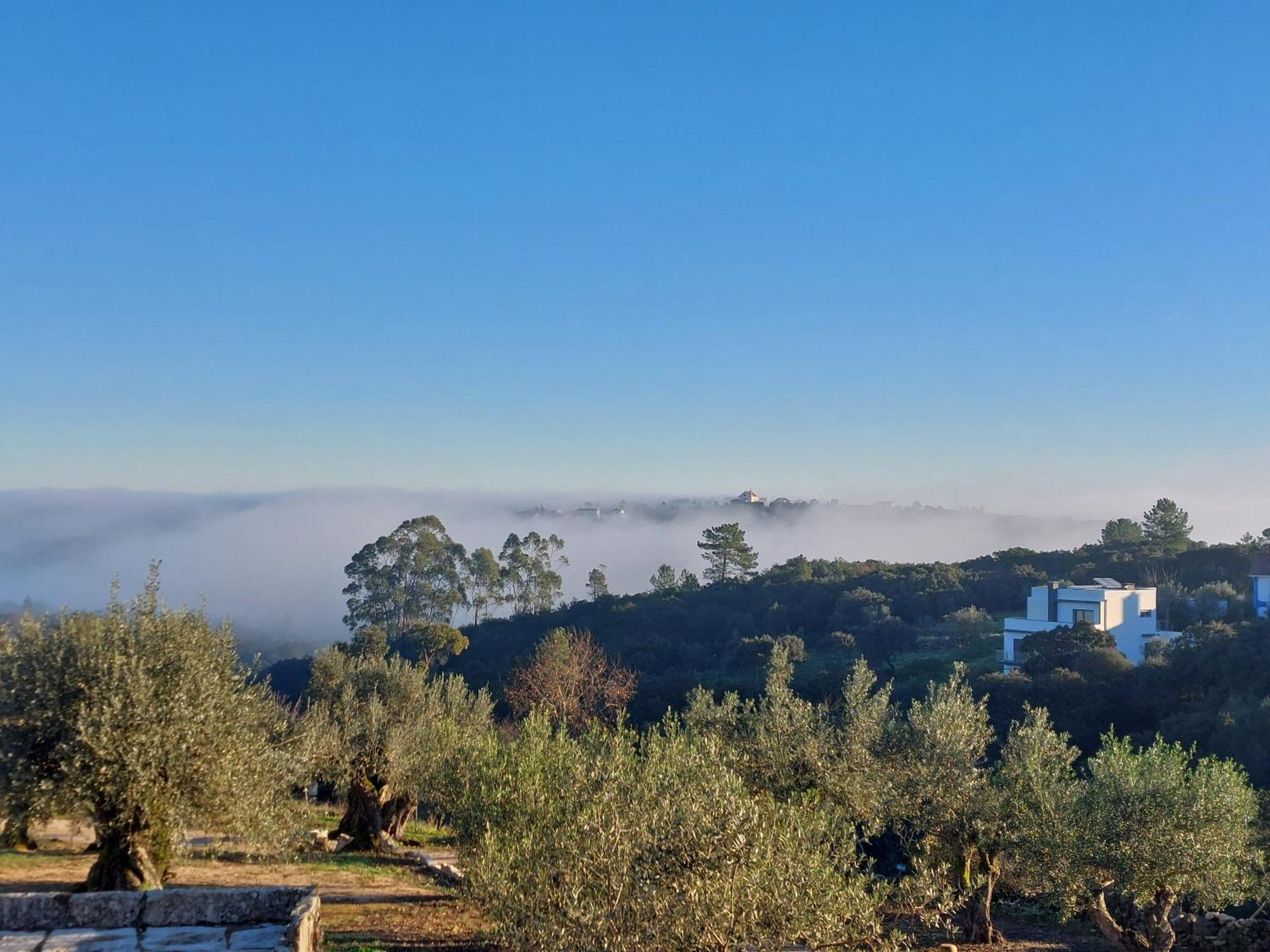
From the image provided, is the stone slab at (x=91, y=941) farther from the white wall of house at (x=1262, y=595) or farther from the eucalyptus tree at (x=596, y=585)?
the eucalyptus tree at (x=596, y=585)

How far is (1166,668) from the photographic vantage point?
43.5 m

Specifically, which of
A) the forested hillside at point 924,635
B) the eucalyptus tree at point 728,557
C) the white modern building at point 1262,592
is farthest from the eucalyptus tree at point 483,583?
the white modern building at point 1262,592

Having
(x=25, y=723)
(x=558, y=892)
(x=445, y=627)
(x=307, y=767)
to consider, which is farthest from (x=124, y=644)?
(x=445, y=627)

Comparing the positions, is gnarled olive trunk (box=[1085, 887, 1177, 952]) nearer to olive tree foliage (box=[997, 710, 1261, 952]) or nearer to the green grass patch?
olive tree foliage (box=[997, 710, 1261, 952])

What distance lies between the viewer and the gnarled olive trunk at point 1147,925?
51.4 ft

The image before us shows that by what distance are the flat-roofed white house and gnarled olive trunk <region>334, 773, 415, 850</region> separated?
4067 cm

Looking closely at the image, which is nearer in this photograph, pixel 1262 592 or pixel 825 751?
pixel 825 751

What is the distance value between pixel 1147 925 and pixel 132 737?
18.2 meters

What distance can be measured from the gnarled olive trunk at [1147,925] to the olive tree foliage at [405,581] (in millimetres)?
75177

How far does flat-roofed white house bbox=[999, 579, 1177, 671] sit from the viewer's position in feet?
179

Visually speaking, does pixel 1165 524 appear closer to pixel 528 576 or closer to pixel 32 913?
pixel 528 576

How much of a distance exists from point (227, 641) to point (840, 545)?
490 feet

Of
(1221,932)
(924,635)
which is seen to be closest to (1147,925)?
(1221,932)

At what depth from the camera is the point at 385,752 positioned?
25.0m
